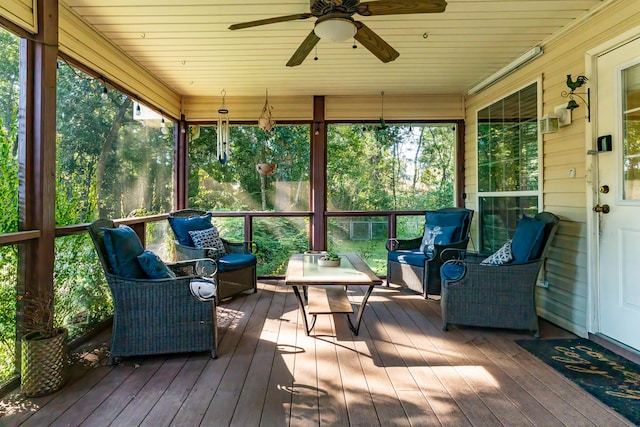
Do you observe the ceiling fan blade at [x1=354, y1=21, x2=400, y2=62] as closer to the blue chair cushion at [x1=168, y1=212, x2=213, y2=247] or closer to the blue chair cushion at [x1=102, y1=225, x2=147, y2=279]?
the blue chair cushion at [x1=102, y1=225, x2=147, y2=279]

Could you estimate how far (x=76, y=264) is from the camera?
2932 mm

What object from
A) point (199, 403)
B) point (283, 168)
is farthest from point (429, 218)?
point (199, 403)

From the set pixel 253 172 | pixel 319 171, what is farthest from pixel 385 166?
pixel 253 172

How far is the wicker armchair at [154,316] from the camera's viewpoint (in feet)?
8.41

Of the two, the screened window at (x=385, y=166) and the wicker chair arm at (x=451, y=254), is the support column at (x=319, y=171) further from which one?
the wicker chair arm at (x=451, y=254)

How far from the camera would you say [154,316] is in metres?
2.59

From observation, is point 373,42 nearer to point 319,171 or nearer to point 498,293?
point 498,293

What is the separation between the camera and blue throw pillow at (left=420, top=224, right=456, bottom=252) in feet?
14.6

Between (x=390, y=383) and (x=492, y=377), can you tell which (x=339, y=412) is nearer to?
(x=390, y=383)

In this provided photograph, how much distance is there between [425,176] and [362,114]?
4.29ft

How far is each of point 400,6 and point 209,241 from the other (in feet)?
10.3

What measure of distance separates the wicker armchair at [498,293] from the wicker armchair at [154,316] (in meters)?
2.10

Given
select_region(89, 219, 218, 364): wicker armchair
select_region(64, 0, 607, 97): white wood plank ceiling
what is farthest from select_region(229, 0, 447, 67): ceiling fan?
select_region(89, 219, 218, 364): wicker armchair

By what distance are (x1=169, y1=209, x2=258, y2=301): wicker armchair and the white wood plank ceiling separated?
1.82 m
